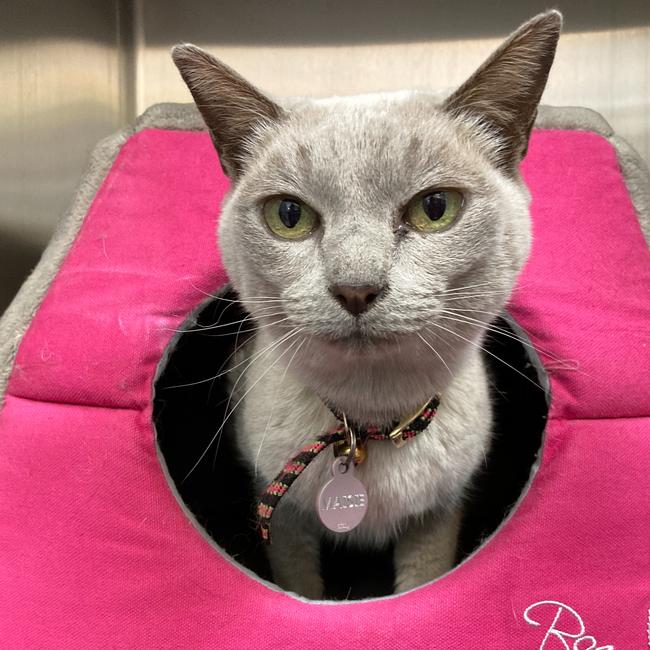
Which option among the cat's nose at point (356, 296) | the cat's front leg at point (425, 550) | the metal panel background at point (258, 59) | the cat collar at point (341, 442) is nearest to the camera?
the cat's nose at point (356, 296)

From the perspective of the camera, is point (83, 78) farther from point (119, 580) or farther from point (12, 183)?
point (119, 580)

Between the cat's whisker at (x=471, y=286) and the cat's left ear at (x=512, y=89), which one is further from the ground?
the cat's left ear at (x=512, y=89)

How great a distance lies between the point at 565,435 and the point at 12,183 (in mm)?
1307

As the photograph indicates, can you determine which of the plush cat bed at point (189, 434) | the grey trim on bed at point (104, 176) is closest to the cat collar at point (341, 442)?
the plush cat bed at point (189, 434)

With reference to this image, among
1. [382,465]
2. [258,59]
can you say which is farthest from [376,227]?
[258,59]

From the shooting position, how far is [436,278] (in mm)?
730

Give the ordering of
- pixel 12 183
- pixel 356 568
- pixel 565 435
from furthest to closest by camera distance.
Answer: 1. pixel 12 183
2. pixel 356 568
3. pixel 565 435

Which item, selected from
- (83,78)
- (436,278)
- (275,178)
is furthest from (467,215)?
(83,78)

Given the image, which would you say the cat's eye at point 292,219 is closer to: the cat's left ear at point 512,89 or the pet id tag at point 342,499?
the cat's left ear at point 512,89

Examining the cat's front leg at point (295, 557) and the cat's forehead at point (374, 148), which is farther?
the cat's front leg at point (295, 557)

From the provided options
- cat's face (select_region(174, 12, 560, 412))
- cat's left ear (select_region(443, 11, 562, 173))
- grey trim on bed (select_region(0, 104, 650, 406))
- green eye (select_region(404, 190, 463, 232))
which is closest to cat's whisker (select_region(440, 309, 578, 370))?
cat's face (select_region(174, 12, 560, 412))

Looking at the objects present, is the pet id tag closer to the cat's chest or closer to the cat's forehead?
the cat's chest

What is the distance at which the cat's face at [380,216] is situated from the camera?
72cm

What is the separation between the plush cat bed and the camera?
83 centimetres
